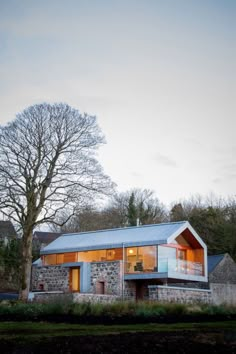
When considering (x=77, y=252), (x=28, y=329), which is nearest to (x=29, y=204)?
(x=77, y=252)

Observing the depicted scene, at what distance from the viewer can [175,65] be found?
805 inches

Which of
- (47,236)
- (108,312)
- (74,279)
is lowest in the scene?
(108,312)

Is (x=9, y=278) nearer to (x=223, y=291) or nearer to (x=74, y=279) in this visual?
(x=74, y=279)

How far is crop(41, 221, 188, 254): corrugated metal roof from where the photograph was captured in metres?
31.0

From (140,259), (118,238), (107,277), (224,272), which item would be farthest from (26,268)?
(224,272)

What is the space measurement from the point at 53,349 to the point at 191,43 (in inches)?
539

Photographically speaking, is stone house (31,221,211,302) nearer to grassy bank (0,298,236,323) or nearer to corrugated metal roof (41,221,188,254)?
corrugated metal roof (41,221,188,254)

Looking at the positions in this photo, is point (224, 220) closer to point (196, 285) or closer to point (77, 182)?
point (196, 285)

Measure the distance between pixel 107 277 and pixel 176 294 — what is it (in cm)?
548

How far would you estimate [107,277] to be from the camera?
31781mm

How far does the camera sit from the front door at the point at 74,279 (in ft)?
109

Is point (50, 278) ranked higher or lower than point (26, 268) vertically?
lower

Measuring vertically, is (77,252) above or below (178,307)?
above

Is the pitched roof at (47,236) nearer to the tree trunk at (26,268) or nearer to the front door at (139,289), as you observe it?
the front door at (139,289)
